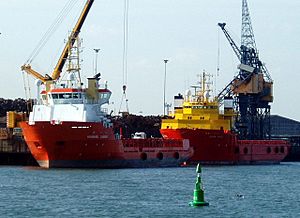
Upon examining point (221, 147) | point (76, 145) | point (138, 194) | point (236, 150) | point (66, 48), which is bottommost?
point (138, 194)

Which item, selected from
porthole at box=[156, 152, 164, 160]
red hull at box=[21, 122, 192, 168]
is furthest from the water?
porthole at box=[156, 152, 164, 160]

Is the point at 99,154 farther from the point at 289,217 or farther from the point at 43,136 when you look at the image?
the point at 289,217

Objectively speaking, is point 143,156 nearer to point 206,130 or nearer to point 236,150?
point 206,130

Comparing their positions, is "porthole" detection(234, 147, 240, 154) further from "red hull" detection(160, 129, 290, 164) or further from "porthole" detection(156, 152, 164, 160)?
"porthole" detection(156, 152, 164, 160)

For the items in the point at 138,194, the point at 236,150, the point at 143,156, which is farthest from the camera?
the point at 236,150

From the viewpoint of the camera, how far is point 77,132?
A: 7556 centimetres

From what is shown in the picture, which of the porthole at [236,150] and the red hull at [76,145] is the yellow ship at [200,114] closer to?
the porthole at [236,150]

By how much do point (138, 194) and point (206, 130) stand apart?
3919 centimetres

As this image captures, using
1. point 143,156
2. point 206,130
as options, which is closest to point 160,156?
point 143,156

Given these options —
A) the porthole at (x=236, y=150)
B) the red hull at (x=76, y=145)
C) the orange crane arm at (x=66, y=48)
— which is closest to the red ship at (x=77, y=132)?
the red hull at (x=76, y=145)

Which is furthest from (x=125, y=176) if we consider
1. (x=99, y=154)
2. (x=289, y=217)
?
(x=289, y=217)

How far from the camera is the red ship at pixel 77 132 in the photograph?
2977 inches

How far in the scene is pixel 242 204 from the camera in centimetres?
5206

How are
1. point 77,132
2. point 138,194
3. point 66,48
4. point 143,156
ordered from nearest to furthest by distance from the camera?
point 138,194
point 77,132
point 143,156
point 66,48
